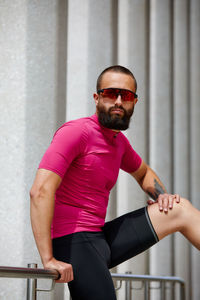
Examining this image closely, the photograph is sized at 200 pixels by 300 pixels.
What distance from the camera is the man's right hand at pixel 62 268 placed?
1.31 metres

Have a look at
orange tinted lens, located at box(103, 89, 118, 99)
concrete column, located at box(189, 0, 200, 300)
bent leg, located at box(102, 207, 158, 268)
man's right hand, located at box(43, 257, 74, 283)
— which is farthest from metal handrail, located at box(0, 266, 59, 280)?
concrete column, located at box(189, 0, 200, 300)

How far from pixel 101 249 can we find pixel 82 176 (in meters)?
0.24

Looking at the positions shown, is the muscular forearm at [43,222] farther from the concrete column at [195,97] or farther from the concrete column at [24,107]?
the concrete column at [195,97]

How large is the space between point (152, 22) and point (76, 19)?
37.3 inches

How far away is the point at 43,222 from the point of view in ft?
4.38

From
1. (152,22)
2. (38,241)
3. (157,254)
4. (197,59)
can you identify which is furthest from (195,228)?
(197,59)

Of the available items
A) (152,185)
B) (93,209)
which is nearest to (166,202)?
(93,209)

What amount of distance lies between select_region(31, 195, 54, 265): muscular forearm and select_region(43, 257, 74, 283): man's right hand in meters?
0.01

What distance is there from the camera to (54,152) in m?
1.40

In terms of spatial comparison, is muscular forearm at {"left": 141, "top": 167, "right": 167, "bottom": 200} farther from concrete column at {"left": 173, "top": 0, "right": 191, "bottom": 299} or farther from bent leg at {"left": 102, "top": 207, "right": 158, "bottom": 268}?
concrete column at {"left": 173, "top": 0, "right": 191, "bottom": 299}

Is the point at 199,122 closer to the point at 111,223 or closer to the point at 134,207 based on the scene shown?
the point at 134,207

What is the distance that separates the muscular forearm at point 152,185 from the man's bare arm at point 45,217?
2.04 feet

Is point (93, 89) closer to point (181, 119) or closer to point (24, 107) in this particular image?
point (24, 107)

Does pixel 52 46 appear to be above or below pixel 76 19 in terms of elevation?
below
